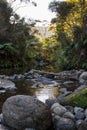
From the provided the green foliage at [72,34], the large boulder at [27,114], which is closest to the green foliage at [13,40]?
the green foliage at [72,34]

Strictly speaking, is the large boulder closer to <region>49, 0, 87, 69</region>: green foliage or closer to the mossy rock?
the mossy rock

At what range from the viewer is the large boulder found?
706cm

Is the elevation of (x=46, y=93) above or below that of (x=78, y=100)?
below

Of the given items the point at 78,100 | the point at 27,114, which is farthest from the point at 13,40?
the point at 27,114

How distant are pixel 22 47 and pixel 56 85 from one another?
15.1 meters

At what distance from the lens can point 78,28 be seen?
23859mm

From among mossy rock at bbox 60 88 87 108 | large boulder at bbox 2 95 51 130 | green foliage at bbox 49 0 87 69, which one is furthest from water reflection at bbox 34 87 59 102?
green foliage at bbox 49 0 87 69

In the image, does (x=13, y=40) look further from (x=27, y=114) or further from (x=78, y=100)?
(x=27, y=114)

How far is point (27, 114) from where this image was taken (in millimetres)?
7059

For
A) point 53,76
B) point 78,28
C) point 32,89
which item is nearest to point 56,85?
point 32,89

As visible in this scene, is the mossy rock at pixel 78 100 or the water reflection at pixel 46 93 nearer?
the mossy rock at pixel 78 100

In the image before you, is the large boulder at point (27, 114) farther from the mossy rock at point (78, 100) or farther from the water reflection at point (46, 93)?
the water reflection at point (46, 93)

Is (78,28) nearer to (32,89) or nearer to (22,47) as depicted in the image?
(22,47)

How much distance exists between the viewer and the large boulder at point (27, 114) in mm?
7058
